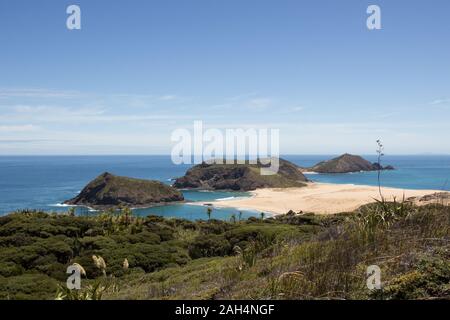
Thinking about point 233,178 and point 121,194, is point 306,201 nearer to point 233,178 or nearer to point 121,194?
point 233,178

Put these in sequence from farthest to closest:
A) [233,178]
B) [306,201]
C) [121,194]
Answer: [233,178] < [306,201] < [121,194]

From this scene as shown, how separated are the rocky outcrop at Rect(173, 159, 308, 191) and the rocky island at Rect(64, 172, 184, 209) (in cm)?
3080

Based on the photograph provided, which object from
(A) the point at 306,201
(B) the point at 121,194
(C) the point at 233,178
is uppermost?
(C) the point at 233,178

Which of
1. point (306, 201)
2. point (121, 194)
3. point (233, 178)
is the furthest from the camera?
point (233, 178)

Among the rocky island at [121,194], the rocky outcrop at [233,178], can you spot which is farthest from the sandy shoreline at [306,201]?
the rocky island at [121,194]

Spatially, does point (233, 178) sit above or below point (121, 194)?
above

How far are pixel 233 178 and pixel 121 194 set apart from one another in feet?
158

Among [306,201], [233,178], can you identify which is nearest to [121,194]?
[306,201]

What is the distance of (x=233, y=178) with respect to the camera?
13325cm

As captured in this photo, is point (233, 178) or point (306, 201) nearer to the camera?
point (306, 201)

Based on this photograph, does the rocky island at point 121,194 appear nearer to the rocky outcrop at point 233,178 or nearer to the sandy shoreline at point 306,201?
the sandy shoreline at point 306,201
